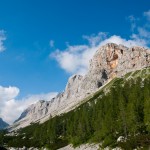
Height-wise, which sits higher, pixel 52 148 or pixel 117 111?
pixel 117 111

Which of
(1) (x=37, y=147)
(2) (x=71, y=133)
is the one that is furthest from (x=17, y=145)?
(2) (x=71, y=133)

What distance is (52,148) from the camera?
105m

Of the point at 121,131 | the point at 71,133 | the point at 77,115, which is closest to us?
the point at 121,131

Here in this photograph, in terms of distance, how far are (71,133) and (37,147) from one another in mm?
14493

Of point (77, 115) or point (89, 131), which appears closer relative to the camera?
point (89, 131)

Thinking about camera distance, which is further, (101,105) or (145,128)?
(101,105)

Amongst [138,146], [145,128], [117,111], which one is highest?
[117,111]

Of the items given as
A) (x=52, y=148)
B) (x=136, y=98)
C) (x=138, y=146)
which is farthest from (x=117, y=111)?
(x=138, y=146)

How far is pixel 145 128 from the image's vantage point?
78062 millimetres

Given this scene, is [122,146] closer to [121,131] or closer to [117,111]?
[121,131]

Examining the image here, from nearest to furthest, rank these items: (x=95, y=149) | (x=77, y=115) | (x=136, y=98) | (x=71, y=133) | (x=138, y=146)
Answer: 1. (x=138, y=146)
2. (x=95, y=149)
3. (x=136, y=98)
4. (x=71, y=133)
5. (x=77, y=115)

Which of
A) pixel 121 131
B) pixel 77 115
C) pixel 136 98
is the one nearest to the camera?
pixel 121 131

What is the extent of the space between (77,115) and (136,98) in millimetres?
37095

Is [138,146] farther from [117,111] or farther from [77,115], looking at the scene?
[77,115]
